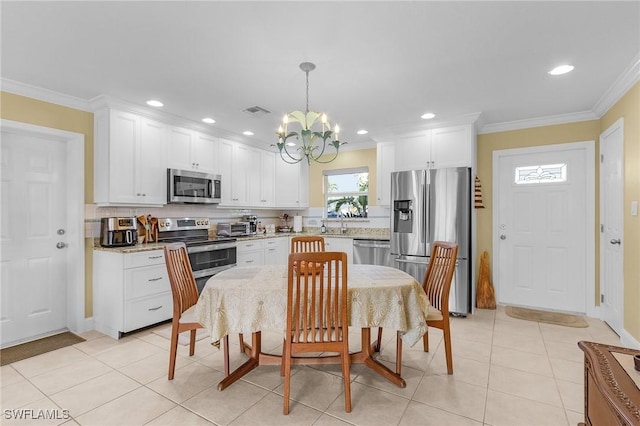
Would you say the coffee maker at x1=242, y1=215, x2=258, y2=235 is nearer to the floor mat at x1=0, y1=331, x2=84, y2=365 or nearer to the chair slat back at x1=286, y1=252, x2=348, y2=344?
the floor mat at x1=0, y1=331, x2=84, y2=365

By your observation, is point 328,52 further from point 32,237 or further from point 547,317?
point 547,317

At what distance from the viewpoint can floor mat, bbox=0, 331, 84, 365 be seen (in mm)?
2742

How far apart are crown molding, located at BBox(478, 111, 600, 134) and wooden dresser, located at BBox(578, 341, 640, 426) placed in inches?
Answer: 143

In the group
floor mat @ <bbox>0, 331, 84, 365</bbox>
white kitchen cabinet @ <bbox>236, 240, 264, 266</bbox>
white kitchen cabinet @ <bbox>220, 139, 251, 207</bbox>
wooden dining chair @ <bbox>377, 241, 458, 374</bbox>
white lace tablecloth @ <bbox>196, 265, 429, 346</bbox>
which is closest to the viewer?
white lace tablecloth @ <bbox>196, 265, 429, 346</bbox>

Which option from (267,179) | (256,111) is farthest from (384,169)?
(256,111)

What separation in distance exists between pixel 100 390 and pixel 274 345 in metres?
1.35

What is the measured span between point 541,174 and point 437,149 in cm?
137

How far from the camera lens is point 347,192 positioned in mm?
5664

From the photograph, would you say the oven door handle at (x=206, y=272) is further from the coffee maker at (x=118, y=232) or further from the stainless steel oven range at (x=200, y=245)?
the coffee maker at (x=118, y=232)

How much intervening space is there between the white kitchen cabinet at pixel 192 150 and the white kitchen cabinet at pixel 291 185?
1345mm

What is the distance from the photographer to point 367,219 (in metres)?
5.38

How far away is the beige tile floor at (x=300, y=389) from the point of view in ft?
6.32

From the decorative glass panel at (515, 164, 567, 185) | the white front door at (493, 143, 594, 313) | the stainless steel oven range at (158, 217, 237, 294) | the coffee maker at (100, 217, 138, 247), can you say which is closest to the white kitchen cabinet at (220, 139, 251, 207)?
the stainless steel oven range at (158, 217, 237, 294)

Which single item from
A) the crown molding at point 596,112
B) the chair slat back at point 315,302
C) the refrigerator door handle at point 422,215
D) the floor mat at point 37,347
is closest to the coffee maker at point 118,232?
the floor mat at point 37,347
